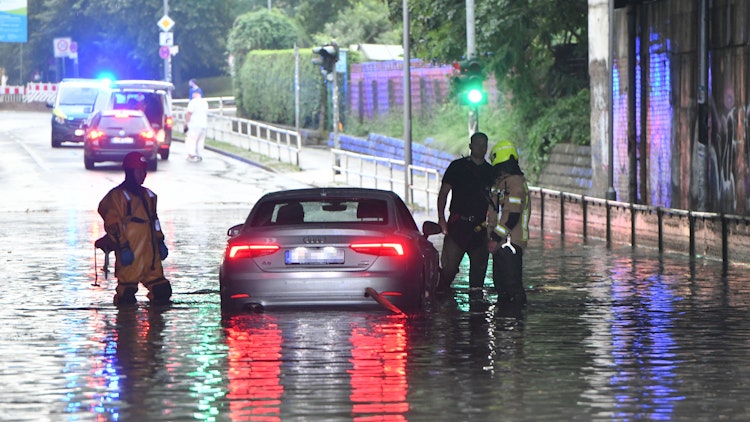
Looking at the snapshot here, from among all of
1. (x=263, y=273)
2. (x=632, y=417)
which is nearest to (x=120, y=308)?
(x=263, y=273)

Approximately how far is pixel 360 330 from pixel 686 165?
56.5ft

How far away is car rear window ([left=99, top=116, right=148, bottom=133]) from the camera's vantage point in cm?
4447

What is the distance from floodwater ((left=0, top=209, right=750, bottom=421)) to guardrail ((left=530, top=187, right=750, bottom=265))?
234cm

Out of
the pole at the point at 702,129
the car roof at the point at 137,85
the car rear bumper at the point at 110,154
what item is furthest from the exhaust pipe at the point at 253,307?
the car roof at the point at 137,85

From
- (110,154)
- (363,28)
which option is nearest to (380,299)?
(110,154)

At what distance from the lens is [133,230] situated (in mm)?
16125

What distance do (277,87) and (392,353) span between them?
5214 cm

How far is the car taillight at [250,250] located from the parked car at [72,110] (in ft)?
124

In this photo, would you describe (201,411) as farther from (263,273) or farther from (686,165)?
(686,165)

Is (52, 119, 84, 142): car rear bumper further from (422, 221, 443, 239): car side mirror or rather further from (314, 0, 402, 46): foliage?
(422, 221, 443, 239): car side mirror

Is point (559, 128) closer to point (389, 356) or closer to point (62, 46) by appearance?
point (389, 356)

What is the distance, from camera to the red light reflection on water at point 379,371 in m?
10.0

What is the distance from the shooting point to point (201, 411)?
32.9 ft

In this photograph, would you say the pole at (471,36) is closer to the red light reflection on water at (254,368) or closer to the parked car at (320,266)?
Result: the parked car at (320,266)
